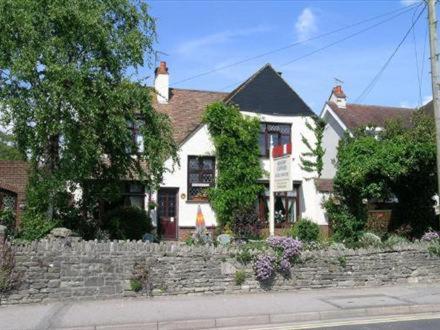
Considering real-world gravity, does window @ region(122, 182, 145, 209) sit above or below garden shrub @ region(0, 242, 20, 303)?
above

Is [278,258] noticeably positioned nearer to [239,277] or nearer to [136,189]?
[239,277]

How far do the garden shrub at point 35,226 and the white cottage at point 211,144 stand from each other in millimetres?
9117

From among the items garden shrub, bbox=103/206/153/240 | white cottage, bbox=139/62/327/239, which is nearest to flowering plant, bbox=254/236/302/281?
garden shrub, bbox=103/206/153/240

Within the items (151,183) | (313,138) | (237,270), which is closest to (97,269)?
(237,270)

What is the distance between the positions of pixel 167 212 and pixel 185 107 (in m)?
6.01

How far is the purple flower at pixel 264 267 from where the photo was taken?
12.7 meters

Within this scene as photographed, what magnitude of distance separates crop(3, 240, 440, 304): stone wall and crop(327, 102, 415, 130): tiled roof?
16292 millimetres

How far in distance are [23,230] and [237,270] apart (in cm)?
619

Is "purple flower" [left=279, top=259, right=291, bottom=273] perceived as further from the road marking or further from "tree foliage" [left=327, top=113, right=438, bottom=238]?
"tree foliage" [left=327, top=113, right=438, bottom=238]

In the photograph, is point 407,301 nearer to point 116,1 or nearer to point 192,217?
point 116,1

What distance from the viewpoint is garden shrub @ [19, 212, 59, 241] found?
14.8 m

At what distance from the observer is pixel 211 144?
25703mm

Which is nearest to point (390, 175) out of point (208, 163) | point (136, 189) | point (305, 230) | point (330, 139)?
point (305, 230)

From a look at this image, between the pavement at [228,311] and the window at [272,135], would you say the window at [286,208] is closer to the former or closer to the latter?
the window at [272,135]
